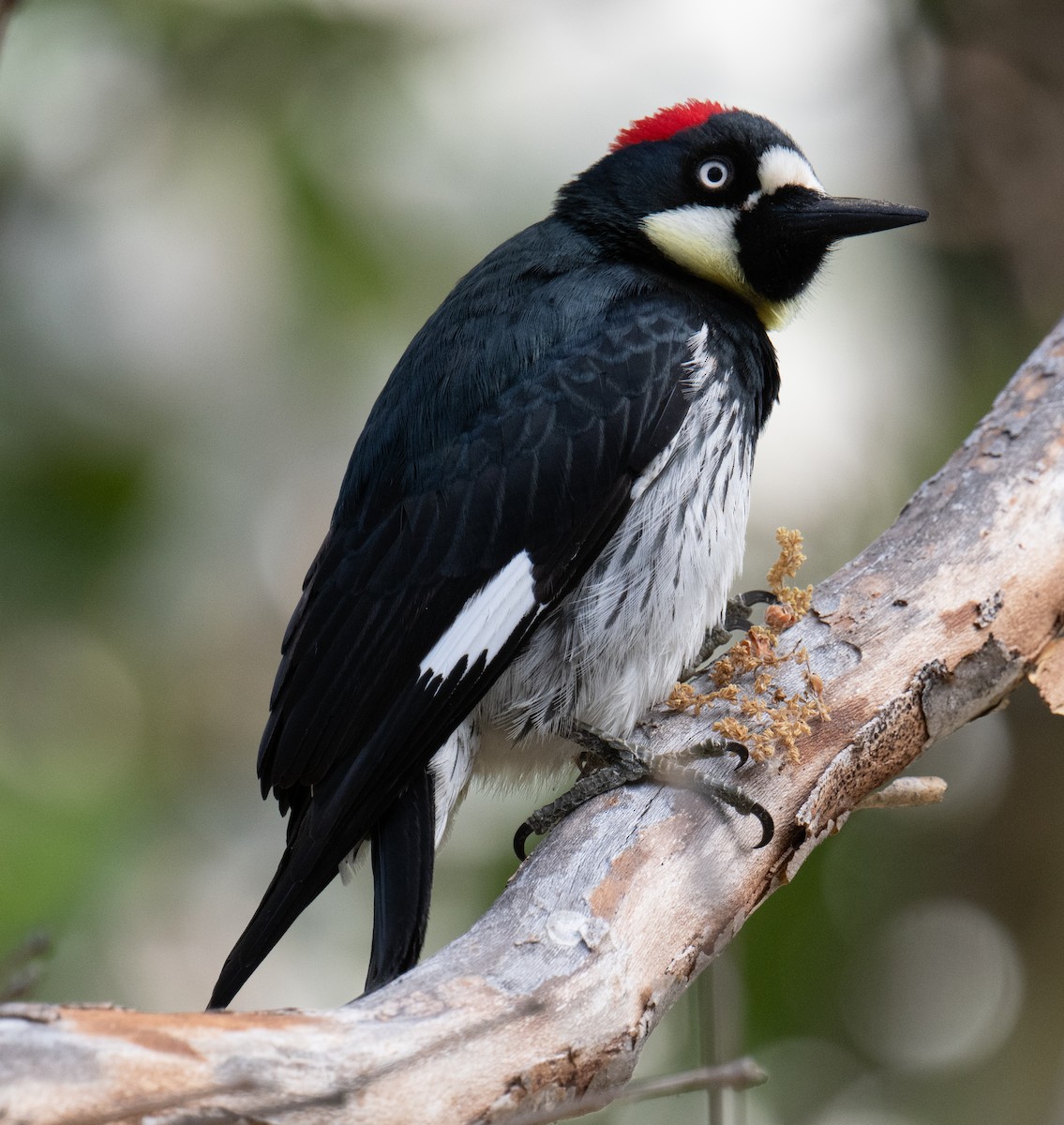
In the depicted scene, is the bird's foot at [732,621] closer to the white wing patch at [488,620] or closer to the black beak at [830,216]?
the white wing patch at [488,620]

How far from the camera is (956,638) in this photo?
1984 mm

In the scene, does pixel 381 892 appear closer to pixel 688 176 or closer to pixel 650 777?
pixel 650 777

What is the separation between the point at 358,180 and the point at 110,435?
941 mm

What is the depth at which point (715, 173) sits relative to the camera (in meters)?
2.38

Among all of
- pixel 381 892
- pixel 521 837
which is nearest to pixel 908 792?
pixel 521 837

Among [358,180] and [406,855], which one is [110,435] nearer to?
[358,180]

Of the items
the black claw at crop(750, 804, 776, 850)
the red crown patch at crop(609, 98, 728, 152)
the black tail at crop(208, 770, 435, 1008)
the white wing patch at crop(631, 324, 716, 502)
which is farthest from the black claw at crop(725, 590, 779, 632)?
the red crown patch at crop(609, 98, 728, 152)

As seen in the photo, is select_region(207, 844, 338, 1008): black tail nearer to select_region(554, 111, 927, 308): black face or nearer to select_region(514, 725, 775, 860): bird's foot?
select_region(514, 725, 775, 860): bird's foot

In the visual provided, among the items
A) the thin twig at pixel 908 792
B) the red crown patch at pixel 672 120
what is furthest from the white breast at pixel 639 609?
the red crown patch at pixel 672 120

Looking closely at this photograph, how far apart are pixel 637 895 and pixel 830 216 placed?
50.2 inches

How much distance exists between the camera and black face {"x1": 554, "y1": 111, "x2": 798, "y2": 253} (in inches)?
93.1

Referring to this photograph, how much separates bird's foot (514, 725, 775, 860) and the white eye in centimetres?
103

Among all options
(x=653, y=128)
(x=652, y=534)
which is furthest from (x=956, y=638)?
(x=653, y=128)

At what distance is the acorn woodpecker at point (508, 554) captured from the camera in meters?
1.91
